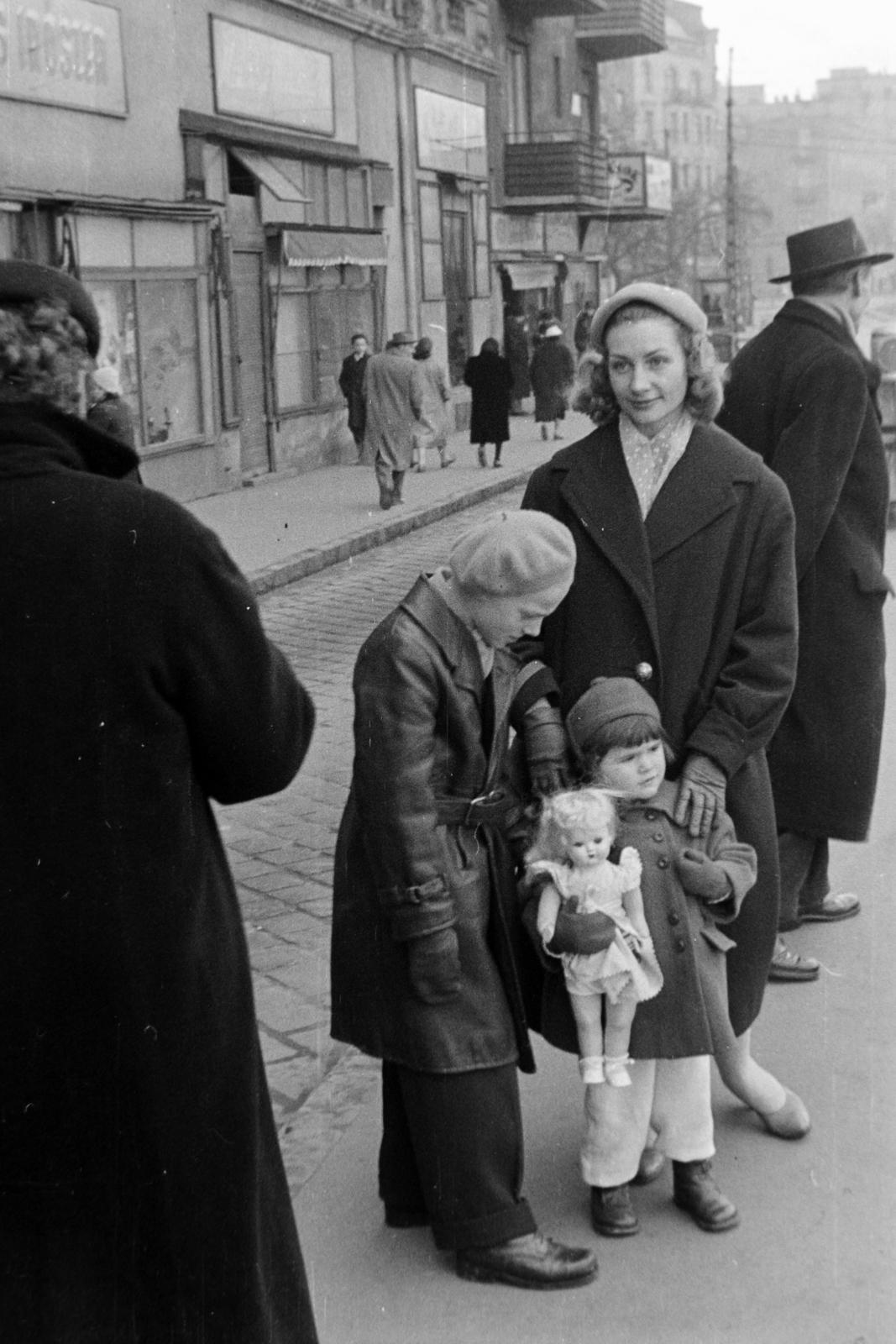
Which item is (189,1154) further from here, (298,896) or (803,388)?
(298,896)

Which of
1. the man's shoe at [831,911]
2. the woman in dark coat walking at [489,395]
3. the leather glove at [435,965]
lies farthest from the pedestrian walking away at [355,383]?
the leather glove at [435,965]

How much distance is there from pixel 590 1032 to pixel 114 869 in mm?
1421

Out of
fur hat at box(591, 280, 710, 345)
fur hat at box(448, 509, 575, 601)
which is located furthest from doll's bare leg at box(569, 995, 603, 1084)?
fur hat at box(591, 280, 710, 345)

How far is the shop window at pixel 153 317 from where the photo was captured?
1680 cm

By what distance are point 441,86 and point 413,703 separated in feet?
83.2

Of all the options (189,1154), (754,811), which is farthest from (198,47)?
(189,1154)

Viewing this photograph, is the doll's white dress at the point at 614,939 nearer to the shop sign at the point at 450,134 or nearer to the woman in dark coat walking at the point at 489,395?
the woman in dark coat walking at the point at 489,395

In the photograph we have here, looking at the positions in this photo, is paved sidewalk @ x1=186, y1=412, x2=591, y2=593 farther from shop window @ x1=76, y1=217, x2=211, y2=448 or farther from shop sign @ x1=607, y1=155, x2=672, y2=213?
shop sign @ x1=607, y1=155, x2=672, y2=213

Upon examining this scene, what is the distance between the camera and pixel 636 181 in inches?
1585

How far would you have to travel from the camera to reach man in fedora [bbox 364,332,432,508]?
1753 centimetres

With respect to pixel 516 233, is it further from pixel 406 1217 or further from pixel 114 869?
Result: pixel 114 869

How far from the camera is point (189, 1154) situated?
239 cm

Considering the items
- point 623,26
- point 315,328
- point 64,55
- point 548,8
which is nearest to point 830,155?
point 623,26

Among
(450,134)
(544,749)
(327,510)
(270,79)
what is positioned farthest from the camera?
(450,134)
